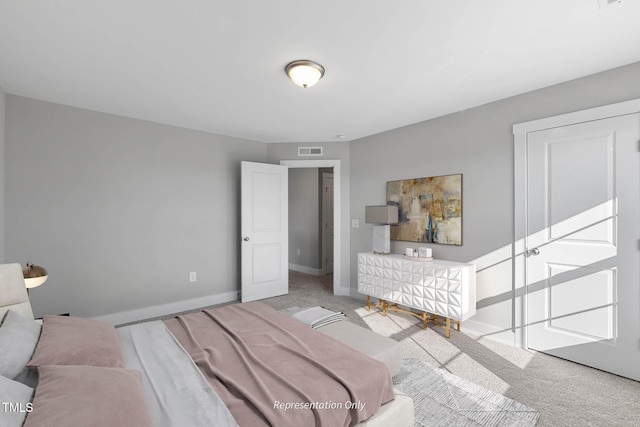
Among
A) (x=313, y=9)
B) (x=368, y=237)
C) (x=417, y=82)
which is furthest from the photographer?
(x=368, y=237)

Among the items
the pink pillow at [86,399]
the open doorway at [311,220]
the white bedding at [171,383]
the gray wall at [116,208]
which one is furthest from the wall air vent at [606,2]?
the open doorway at [311,220]

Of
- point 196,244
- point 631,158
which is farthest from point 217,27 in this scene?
point 631,158

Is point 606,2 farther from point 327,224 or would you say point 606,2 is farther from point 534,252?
point 327,224

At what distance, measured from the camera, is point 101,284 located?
3307 mm

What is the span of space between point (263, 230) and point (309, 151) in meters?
1.44

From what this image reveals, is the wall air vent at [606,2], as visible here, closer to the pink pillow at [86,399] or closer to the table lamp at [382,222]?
the table lamp at [382,222]

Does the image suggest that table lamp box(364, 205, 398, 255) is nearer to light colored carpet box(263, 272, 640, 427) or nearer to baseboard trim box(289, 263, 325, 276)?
light colored carpet box(263, 272, 640, 427)

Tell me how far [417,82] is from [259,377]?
2.54m

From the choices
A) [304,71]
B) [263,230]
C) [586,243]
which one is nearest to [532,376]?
[586,243]

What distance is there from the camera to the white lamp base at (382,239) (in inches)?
149

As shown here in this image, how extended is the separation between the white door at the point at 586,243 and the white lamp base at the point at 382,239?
1.50m

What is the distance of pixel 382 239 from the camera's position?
3818mm

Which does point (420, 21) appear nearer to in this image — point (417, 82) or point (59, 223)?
point (417, 82)

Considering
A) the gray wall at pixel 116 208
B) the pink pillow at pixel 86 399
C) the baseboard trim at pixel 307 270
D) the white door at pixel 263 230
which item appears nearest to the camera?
the pink pillow at pixel 86 399
